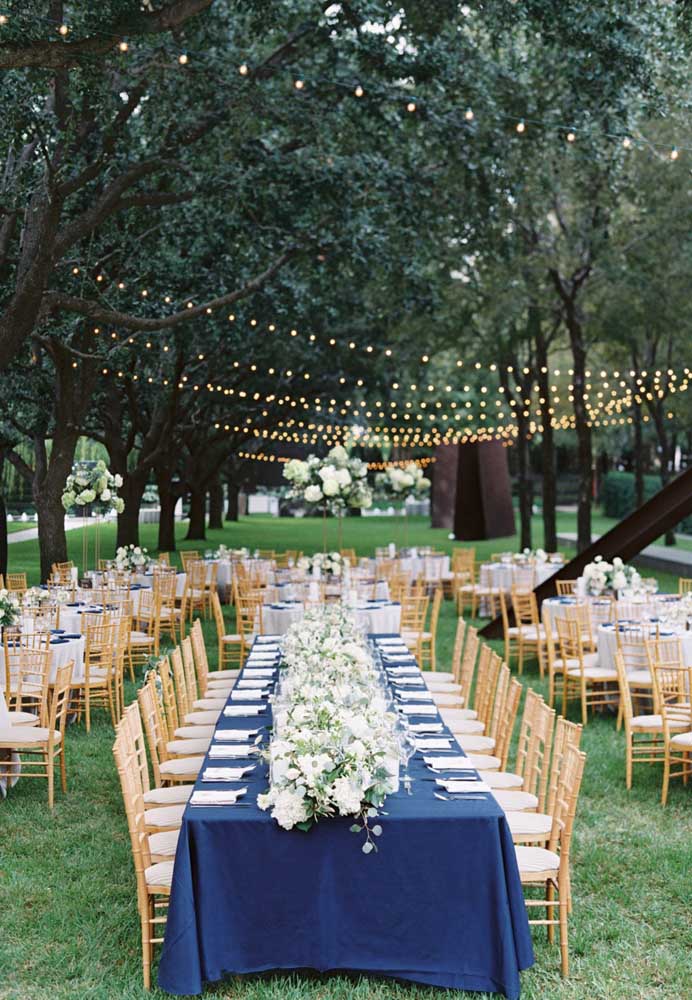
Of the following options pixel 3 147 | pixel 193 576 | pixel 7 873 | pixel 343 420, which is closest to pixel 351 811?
pixel 7 873

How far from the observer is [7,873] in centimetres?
634

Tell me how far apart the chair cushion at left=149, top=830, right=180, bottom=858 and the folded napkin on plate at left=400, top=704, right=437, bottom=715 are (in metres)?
1.82

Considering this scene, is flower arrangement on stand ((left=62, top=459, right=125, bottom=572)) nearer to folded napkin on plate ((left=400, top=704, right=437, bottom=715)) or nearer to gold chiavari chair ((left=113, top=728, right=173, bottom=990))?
folded napkin on plate ((left=400, top=704, right=437, bottom=715))

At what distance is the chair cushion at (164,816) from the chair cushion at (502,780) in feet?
5.54

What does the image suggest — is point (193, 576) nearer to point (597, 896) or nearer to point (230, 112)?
point (230, 112)

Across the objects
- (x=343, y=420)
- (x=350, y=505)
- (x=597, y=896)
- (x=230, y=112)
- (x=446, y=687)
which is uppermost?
(x=230, y=112)

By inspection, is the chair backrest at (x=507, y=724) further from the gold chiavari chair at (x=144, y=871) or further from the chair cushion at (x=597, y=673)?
the chair cushion at (x=597, y=673)

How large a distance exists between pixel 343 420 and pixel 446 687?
1942cm

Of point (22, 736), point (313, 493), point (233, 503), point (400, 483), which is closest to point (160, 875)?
point (22, 736)

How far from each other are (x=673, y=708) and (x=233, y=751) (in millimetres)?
3753

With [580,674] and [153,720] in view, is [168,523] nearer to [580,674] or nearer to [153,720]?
[580,674]

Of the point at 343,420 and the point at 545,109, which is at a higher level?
the point at 545,109

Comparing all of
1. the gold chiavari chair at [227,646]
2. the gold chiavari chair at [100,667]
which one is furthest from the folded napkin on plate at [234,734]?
the gold chiavari chair at [227,646]

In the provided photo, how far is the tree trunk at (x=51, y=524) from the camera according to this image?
57.7 ft
